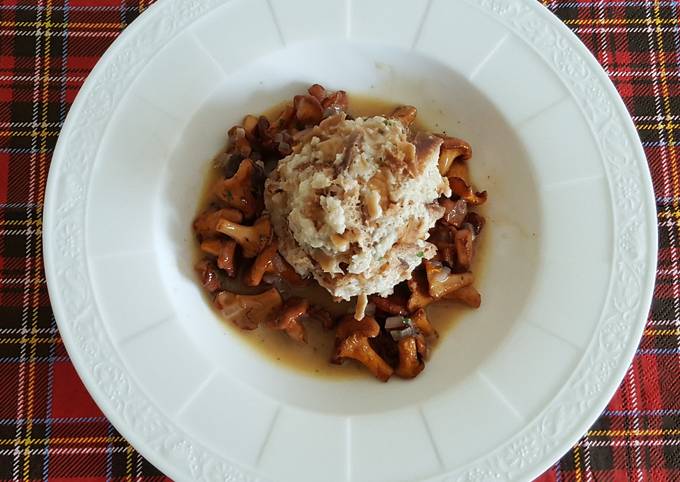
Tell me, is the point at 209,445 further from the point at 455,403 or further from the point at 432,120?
the point at 432,120

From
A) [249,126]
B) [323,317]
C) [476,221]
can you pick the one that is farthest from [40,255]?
[476,221]

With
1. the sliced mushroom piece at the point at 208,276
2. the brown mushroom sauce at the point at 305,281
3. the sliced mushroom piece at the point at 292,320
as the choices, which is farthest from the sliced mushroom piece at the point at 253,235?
the sliced mushroom piece at the point at 292,320

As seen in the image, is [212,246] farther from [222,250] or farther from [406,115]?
[406,115]

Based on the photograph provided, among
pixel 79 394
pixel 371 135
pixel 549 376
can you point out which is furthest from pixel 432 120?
pixel 79 394

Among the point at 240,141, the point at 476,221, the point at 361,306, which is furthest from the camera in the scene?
the point at 476,221

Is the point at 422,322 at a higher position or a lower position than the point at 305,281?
lower

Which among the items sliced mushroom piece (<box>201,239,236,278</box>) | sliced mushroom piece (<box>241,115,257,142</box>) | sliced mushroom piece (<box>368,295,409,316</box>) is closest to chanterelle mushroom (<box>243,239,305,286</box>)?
sliced mushroom piece (<box>201,239,236,278</box>)
